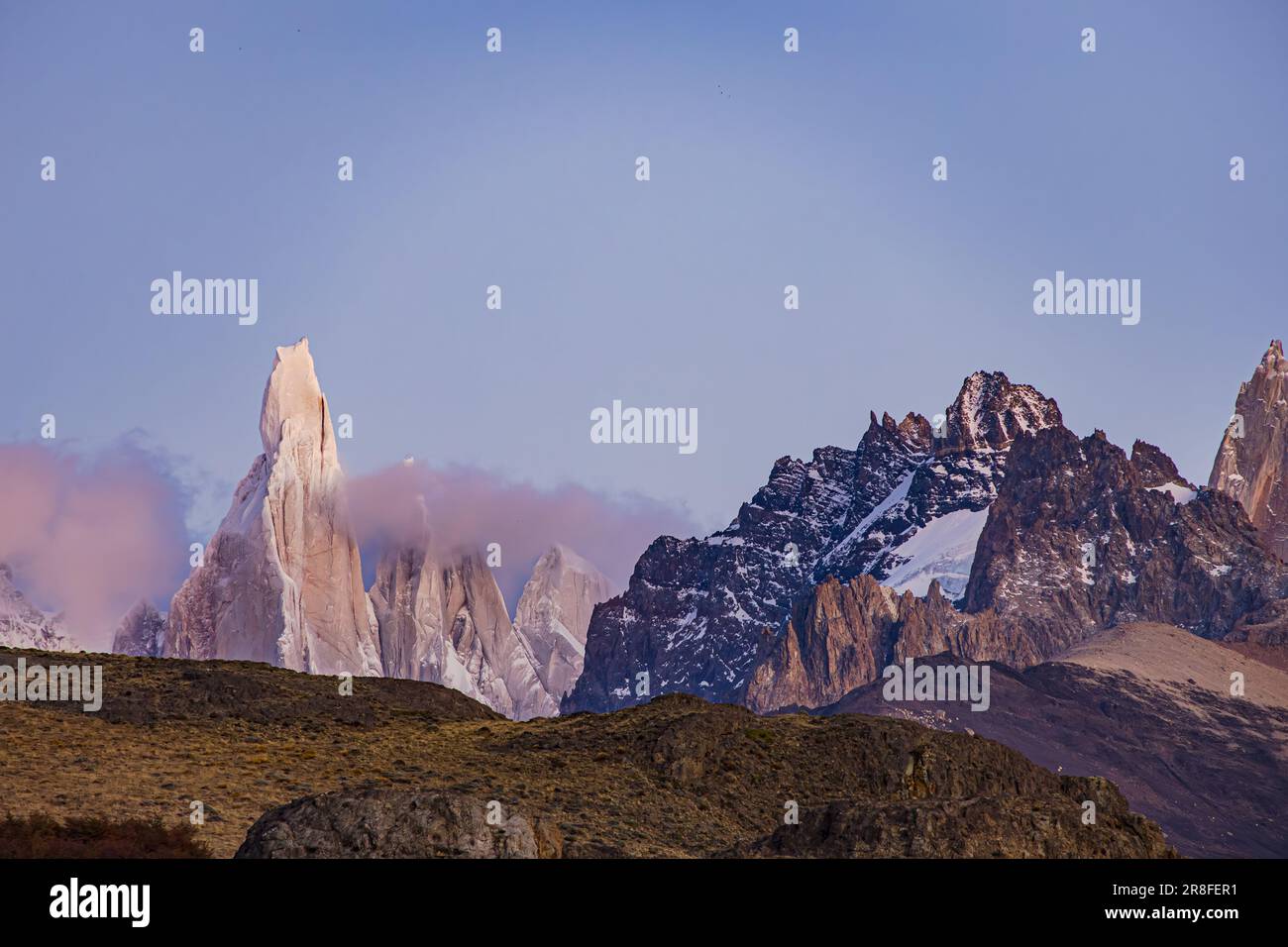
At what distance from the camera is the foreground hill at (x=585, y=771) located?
49469 mm

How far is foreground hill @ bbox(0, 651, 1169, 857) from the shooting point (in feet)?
162

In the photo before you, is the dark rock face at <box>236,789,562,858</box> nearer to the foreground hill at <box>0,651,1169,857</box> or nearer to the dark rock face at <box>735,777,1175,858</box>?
the foreground hill at <box>0,651,1169,857</box>

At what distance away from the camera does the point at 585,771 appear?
66.1 metres

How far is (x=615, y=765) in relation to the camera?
66.9 metres

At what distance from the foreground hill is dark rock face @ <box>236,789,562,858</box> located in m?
8.06
